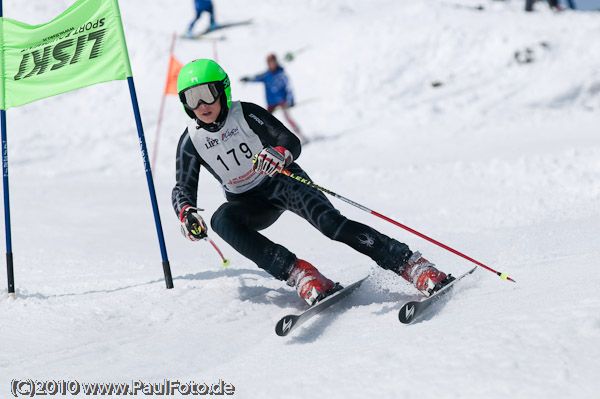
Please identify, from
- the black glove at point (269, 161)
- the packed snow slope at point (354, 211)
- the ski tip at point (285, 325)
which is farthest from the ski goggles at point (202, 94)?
the ski tip at point (285, 325)

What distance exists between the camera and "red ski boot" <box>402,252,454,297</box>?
3.55 m

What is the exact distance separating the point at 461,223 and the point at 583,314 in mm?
4472

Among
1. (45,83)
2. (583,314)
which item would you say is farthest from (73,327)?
(583,314)

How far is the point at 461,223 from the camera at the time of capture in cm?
695

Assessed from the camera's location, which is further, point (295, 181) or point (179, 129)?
point (179, 129)

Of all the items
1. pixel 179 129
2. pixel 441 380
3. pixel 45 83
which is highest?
pixel 45 83

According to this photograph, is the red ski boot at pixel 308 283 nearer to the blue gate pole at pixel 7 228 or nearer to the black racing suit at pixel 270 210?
the black racing suit at pixel 270 210

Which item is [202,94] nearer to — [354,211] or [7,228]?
[7,228]

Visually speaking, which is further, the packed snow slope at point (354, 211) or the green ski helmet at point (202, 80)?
the green ski helmet at point (202, 80)

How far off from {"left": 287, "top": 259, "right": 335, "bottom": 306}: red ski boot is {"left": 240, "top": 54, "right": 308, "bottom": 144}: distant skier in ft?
29.2

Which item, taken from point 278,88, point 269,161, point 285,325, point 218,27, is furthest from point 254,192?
point 218,27

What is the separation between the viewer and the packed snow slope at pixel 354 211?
2588mm

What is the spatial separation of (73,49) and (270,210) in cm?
195

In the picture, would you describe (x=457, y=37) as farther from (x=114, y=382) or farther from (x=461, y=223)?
(x=114, y=382)
